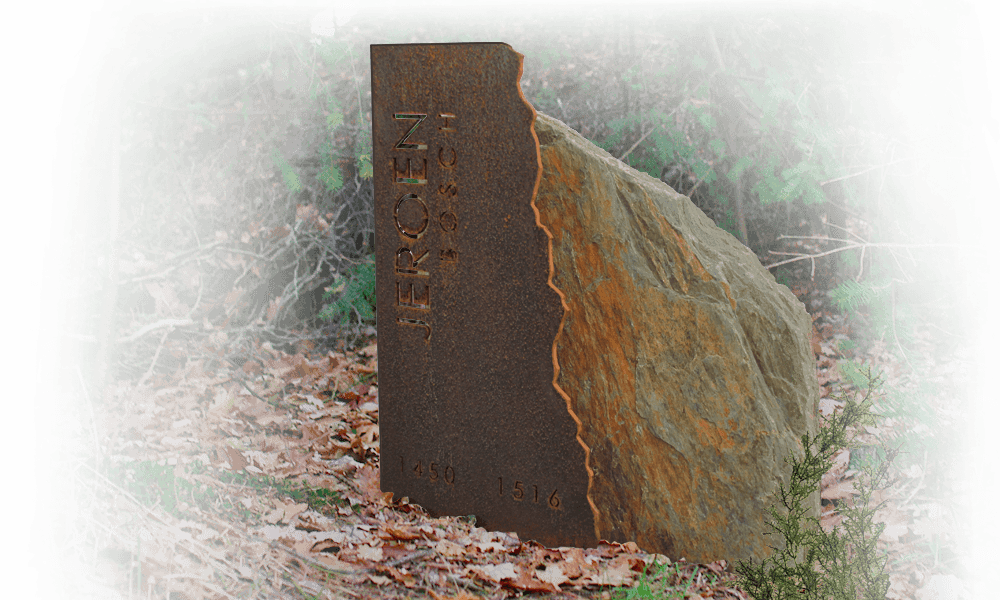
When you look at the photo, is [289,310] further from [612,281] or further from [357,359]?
[612,281]

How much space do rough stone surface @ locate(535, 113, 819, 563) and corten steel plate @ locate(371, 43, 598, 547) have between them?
0.17 meters

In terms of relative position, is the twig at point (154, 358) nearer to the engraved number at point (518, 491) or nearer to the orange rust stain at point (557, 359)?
the engraved number at point (518, 491)

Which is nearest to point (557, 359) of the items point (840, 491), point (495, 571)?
point (495, 571)

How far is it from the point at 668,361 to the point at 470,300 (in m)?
0.87

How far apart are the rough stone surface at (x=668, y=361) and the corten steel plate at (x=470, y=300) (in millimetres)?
173

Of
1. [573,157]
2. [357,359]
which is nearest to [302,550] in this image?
[573,157]

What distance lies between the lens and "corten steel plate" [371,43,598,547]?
321cm

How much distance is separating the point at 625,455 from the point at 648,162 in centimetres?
230

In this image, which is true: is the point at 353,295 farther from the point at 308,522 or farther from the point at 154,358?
the point at 308,522

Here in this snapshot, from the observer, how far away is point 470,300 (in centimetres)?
→ 337

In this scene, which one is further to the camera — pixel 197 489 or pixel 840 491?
pixel 840 491

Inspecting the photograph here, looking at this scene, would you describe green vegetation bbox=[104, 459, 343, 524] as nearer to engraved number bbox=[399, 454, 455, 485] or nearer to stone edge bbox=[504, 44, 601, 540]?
engraved number bbox=[399, 454, 455, 485]

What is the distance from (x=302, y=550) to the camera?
3.04m

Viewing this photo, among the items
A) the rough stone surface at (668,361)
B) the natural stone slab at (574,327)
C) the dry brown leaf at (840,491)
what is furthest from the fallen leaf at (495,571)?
the dry brown leaf at (840,491)
